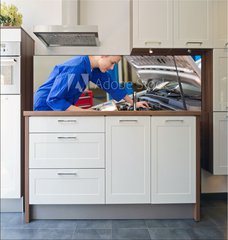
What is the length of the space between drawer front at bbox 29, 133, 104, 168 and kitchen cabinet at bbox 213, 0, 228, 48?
4.26ft

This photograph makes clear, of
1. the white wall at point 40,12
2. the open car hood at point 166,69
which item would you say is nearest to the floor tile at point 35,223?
the open car hood at point 166,69

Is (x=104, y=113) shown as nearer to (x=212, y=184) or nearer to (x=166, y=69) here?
(x=166, y=69)

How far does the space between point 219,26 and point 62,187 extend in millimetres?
1857

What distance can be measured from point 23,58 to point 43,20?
1.60 feet

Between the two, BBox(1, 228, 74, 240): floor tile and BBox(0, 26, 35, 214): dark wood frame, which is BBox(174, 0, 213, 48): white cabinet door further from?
BBox(1, 228, 74, 240): floor tile

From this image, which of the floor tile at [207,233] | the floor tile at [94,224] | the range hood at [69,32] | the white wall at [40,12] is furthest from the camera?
the white wall at [40,12]

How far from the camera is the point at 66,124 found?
210 cm

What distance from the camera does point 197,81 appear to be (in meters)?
2.63

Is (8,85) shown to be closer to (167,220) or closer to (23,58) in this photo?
(23,58)

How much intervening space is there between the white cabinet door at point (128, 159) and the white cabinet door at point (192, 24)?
847 mm

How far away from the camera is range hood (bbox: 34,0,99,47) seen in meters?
2.24

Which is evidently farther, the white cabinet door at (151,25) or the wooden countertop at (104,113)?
the white cabinet door at (151,25)

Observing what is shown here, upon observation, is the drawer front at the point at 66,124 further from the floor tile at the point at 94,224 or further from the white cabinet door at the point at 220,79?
the white cabinet door at the point at 220,79

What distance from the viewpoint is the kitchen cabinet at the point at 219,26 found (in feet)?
7.95
